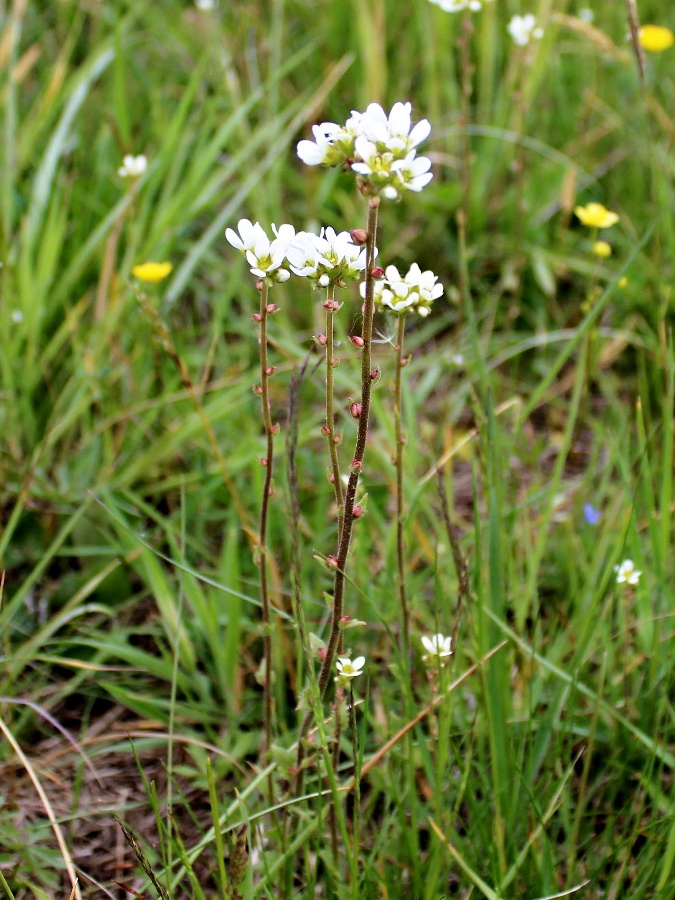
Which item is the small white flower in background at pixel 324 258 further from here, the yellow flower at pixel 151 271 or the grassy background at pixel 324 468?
the yellow flower at pixel 151 271

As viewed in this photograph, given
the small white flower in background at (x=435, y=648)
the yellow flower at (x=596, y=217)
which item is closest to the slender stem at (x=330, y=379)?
the small white flower in background at (x=435, y=648)

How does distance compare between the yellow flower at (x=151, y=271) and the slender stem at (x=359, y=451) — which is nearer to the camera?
the slender stem at (x=359, y=451)

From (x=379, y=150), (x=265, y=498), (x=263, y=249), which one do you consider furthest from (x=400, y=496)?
(x=379, y=150)

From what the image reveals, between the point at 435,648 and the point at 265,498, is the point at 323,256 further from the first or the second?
the point at 435,648

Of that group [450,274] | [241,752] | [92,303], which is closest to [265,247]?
[241,752]

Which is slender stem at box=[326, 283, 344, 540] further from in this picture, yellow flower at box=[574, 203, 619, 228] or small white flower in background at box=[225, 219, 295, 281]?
yellow flower at box=[574, 203, 619, 228]

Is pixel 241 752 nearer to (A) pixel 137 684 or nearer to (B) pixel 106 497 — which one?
(A) pixel 137 684
